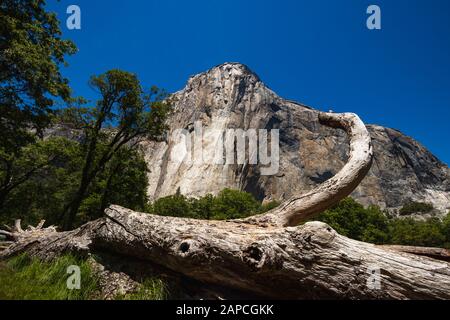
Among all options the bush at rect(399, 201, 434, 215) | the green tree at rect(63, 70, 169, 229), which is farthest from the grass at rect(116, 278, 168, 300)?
the bush at rect(399, 201, 434, 215)

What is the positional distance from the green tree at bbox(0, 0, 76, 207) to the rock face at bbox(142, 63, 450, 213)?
73.7m

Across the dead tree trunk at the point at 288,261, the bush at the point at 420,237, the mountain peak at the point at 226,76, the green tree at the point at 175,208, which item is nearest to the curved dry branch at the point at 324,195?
the dead tree trunk at the point at 288,261

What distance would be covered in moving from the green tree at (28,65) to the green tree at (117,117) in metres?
7.35

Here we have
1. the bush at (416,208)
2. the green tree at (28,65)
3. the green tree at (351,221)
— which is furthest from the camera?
the bush at (416,208)

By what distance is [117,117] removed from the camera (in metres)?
22.7

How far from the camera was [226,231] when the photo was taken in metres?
5.41

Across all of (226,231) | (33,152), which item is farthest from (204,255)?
(33,152)

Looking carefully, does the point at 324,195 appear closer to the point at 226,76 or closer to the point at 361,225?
the point at 361,225

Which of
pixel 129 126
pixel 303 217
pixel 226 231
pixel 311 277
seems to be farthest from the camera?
pixel 129 126

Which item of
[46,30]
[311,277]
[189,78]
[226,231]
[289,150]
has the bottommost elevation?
[311,277]

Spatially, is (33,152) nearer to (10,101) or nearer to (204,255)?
(10,101)

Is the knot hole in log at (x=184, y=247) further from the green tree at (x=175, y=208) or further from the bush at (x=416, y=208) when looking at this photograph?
the bush at (x=416, y=208)

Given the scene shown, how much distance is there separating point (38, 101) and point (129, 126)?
9.74 m

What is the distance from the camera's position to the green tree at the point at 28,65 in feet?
38.4
